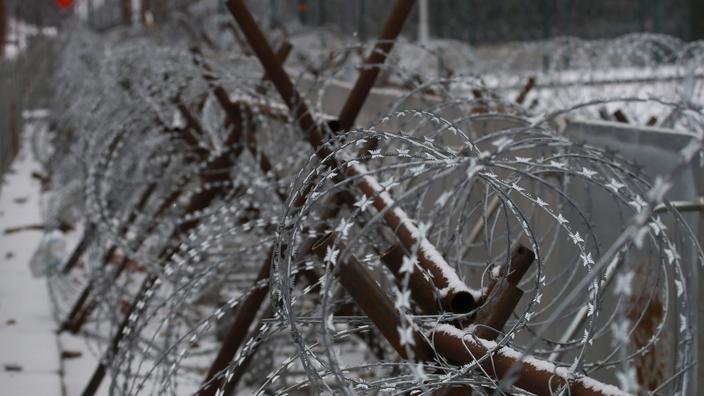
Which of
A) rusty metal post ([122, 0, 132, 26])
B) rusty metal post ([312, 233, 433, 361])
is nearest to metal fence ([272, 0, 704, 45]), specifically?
rusty metal post ([122, 0, 132, 26])

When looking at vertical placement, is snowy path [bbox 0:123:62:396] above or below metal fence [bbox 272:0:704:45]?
above

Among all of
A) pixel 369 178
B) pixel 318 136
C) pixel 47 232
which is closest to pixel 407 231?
pixel 369 178

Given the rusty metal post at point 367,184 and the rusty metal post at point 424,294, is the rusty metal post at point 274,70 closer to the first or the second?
the rusty metal post at point 367,184

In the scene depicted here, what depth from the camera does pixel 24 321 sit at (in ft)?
25.2

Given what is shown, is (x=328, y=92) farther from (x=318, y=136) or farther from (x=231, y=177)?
(x=318, y=136)

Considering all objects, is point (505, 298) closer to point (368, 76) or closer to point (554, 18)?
point (368, 76)

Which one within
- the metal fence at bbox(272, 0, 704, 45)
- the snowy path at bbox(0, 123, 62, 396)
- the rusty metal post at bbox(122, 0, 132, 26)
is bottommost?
the rusty metal post at bbox(122, 0, 132, 26)

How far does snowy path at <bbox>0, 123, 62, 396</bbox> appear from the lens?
6340mm

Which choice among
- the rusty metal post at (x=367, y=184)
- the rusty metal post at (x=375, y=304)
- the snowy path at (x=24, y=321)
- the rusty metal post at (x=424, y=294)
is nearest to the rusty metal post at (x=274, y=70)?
the rusty metal post at (x=367, y=184)

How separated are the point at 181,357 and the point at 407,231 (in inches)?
23.9

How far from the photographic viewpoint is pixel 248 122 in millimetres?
5504

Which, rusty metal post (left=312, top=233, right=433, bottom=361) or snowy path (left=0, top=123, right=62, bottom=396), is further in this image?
snowy path (left=0, top=123, right=62, bottom=396)

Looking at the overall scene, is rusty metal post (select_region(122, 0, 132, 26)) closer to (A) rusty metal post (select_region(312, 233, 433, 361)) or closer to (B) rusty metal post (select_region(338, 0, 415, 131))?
(B) rusty metal post (select_region(338, 0, 415, 131))

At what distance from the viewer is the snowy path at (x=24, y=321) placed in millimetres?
6340
